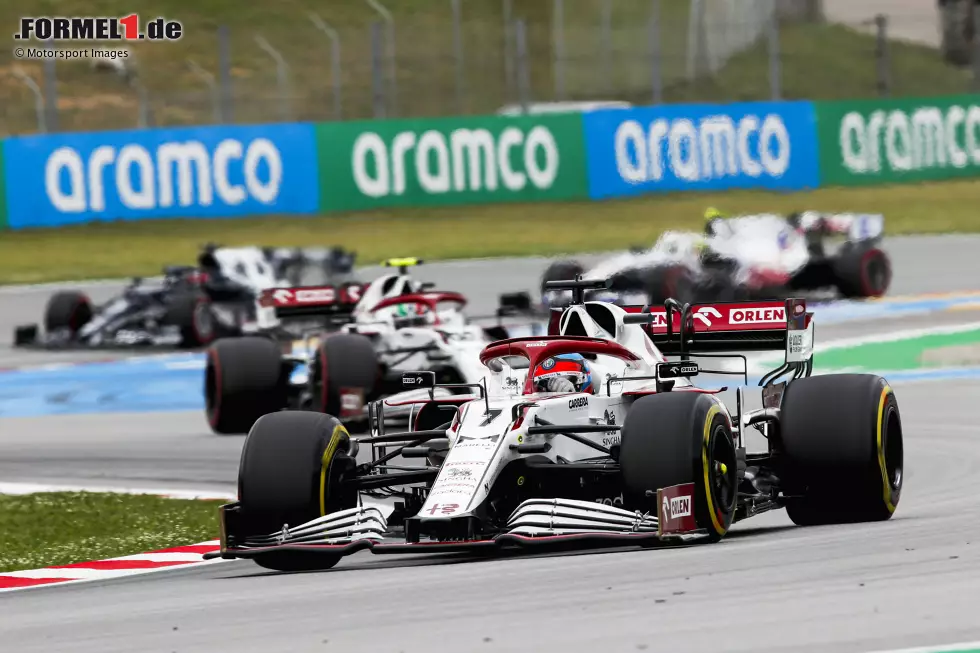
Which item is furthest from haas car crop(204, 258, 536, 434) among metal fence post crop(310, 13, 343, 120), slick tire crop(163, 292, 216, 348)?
metal fence post crop(310, 13, 343, 120)

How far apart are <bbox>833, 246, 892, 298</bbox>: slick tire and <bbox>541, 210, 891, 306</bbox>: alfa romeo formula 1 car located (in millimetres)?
13

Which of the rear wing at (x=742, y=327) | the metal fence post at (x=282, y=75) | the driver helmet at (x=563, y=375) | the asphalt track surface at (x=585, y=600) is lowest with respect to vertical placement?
the asphalt track surface at (x=585, y=600)

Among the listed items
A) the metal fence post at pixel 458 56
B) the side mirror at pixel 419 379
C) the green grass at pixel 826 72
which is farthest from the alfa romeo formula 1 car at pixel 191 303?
the green grass at pixel 826 72

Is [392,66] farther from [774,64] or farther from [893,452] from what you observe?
[893,452]

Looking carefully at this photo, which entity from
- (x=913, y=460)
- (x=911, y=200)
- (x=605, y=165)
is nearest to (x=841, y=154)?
(x=911, y=200)

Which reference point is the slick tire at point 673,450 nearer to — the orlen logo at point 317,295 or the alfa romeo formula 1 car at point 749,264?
the orlen logo at point 317,295

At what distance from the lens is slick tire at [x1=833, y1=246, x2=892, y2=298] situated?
27.0 meters

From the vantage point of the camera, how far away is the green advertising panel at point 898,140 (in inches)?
1421

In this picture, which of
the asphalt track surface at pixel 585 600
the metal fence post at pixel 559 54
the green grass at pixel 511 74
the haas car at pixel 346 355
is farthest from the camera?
the metal fence post at pixel 559 54

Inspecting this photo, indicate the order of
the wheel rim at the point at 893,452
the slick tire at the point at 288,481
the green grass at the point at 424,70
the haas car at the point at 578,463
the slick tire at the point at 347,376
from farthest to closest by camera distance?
the green grass at the point at 424,70, the slick tire at the point at 347,376, the wheel rim at the point at 893,452, the slick tire at the point at 288,481, the haas car at the point at 578,463

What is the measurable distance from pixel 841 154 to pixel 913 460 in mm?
22983

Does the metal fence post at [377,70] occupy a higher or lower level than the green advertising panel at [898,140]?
higher

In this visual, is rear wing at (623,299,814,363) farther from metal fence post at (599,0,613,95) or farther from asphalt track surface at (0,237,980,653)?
metal fence post at (599,0,613,95)

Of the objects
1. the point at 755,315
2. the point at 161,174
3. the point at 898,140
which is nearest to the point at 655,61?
the point at 898,140
